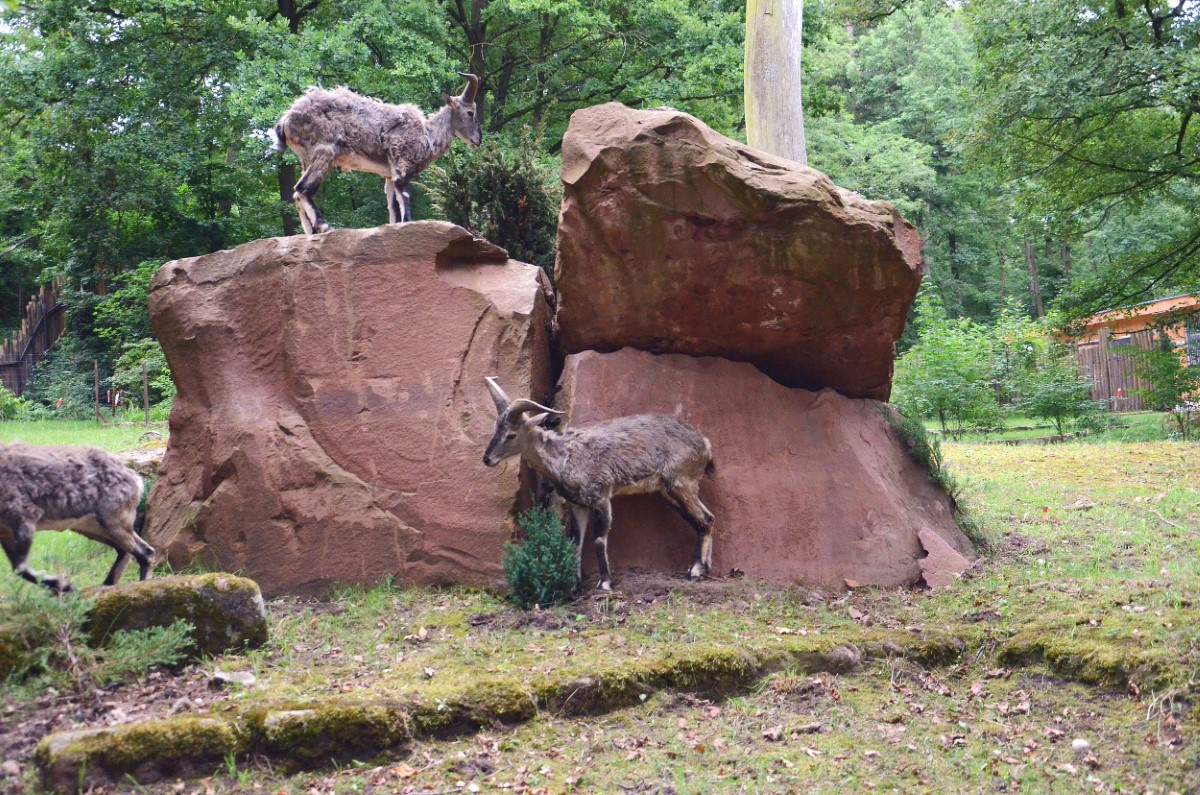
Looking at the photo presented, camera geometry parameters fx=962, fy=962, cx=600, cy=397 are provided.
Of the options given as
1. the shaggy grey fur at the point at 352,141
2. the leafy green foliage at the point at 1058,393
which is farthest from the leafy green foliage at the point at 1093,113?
the shaggy grey fur at the point at 352,141

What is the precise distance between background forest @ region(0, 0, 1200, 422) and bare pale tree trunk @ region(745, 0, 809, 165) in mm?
2747

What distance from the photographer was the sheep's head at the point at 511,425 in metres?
7.24

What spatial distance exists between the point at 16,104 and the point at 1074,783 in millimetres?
20898

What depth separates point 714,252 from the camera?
784 cm

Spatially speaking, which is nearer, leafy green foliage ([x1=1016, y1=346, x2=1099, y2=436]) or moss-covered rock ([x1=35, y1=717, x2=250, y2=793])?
moss-covered rock ([x1=35, y1=717, x2=250, y2=793])

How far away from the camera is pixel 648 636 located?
645 centimetres

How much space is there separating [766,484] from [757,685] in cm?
241

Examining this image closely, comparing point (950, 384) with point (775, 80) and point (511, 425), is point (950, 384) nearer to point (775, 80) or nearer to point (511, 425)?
point (775, 80)

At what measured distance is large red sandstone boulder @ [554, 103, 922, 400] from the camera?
7.52 m

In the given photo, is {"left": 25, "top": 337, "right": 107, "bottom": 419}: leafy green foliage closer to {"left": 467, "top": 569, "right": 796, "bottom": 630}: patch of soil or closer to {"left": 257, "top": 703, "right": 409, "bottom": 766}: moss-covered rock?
{"left": 467, "top": 569, "right": 796, "bottom": 630}: patch of soil

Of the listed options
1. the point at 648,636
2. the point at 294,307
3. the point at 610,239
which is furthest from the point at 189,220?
the point at 648,636

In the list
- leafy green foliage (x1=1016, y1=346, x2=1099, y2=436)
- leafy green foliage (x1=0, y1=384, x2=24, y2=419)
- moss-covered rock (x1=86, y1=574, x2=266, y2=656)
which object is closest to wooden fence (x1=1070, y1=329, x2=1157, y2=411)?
leafy green foliage (x1=1016, y1=346, x2=1099, y2=436)

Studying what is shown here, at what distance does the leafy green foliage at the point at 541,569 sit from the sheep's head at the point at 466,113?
15.1 ft

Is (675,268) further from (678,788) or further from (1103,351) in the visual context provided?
(1103,351)
